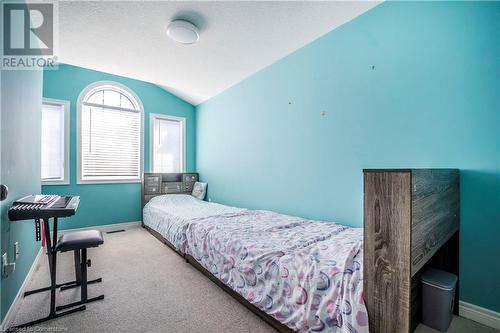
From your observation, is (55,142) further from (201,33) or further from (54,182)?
(201,33)

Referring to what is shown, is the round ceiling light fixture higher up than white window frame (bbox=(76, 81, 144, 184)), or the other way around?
the round ceiling light fixture

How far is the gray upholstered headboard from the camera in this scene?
167 inches

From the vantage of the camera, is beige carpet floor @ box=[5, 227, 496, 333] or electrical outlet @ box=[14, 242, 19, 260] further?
electrical outlet @ box=[14, 242, 19, 260]

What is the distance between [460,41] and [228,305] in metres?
2.72

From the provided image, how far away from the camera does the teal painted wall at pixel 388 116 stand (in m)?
1.55

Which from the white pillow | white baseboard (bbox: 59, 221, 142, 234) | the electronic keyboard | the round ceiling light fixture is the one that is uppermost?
the round ceiling light fixture

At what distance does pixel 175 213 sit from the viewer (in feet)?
10.6

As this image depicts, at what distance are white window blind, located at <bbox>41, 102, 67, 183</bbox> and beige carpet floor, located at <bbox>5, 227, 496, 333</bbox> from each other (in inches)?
58.3

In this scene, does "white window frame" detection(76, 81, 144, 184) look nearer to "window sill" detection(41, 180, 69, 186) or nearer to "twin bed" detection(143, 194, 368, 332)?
"window sill" detection(41, 180, 69, 186)

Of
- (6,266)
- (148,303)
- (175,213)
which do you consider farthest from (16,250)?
(175,213)

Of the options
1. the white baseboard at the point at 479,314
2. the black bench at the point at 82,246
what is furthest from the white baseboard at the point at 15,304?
the white baseboard at the point at 479,314

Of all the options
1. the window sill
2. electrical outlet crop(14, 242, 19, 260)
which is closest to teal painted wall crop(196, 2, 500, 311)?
electrical outlet crop(14, 242, 19, 260)

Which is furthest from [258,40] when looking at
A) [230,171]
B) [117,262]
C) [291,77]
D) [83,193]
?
[83,193]

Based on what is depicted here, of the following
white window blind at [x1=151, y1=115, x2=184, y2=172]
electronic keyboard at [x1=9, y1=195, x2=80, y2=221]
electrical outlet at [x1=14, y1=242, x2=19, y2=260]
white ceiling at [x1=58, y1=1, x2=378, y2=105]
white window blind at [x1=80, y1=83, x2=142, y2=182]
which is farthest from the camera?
white window blind at [x1=151, y1=115, x2=184, y2=172]
